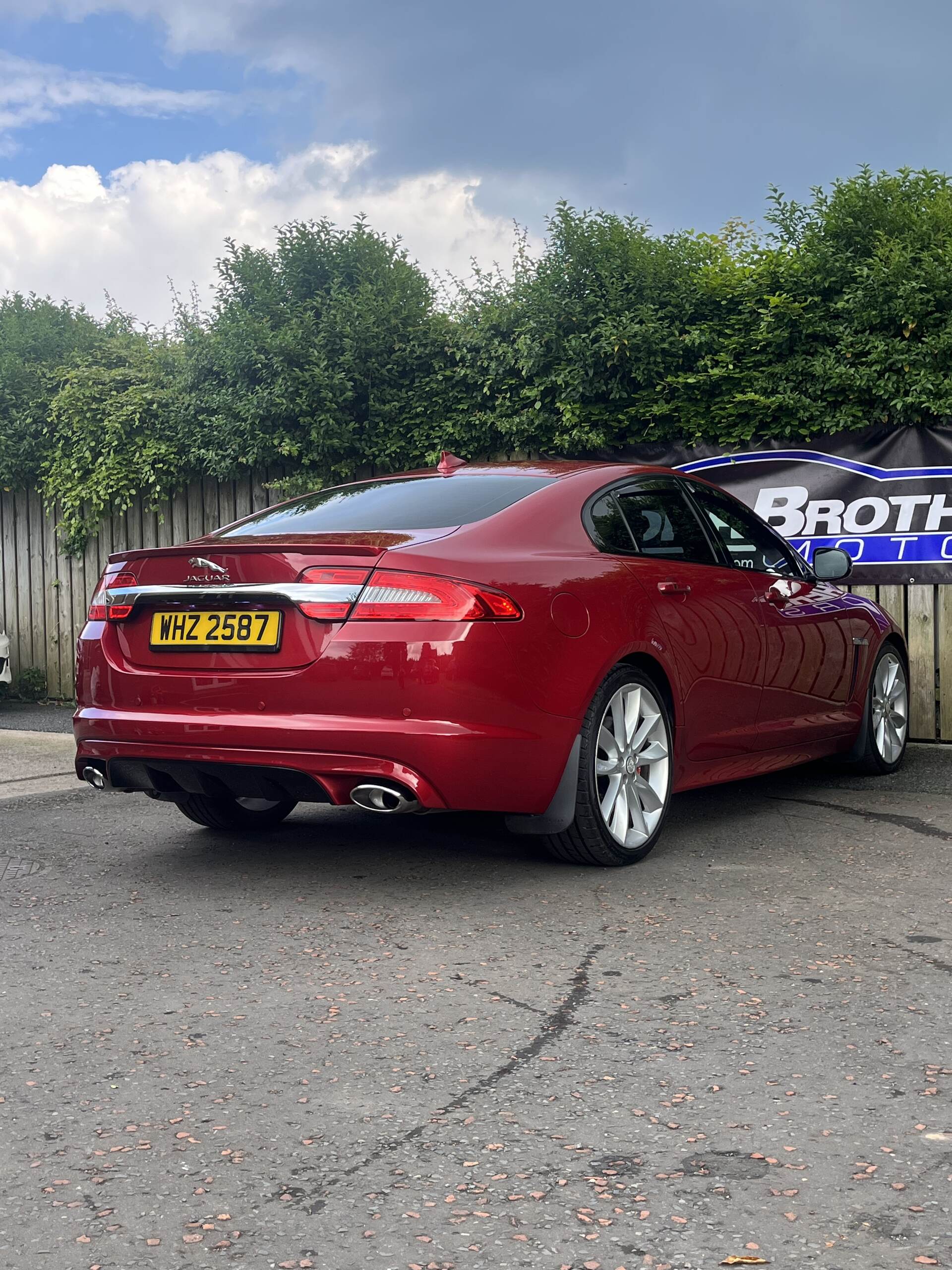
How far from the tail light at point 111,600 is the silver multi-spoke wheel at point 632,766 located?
174 cm

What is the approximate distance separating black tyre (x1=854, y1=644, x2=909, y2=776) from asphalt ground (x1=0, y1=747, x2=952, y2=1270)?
5.93 ft

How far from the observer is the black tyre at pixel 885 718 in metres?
6.83

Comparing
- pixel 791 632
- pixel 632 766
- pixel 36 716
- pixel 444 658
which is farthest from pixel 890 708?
pixel 36 716

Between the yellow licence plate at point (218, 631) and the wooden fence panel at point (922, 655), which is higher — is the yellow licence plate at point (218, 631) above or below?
above

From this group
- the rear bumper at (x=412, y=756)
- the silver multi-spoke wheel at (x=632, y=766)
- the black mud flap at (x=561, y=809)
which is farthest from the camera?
the silver multi-spoke wheel at (x=632, y=766)

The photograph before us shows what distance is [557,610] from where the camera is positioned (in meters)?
4.39

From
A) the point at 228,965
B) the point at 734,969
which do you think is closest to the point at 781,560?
the point at 734,969

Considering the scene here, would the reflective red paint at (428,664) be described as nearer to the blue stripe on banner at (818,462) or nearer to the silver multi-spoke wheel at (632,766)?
the silver multi-spoke wheel at (632,766)

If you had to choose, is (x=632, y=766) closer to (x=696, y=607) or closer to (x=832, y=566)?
(x=696, y=607)

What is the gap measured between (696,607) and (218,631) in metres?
1.90

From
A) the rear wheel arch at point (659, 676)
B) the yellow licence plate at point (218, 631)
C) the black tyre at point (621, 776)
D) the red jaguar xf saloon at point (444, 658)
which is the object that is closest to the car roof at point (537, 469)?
the red jaguar xf saloon at point (444, 658)

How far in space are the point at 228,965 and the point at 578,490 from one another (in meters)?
2.24

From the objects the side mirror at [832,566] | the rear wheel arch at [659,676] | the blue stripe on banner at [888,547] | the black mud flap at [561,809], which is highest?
the blue stripe on banner at [888,547]

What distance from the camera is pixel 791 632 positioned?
19.5 ft
